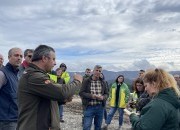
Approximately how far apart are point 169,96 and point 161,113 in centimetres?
29

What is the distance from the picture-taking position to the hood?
475cm

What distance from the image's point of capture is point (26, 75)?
507 cm

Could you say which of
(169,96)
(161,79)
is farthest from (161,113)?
(161,79)

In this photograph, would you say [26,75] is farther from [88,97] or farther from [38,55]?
[88,97]

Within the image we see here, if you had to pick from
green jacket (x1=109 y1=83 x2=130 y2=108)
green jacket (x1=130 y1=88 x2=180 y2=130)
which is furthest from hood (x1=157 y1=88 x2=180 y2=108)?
green jacket (x1=109 y1=83 x2=130 y2=108)

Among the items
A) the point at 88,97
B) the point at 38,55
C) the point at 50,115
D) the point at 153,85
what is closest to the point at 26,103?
the point at 50,115

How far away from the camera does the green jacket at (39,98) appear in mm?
4895

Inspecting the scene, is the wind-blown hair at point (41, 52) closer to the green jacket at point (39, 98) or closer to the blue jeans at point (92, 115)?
the green jacket at point (39, 98)

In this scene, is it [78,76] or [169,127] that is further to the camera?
[78,76]

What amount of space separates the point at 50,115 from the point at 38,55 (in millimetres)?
821

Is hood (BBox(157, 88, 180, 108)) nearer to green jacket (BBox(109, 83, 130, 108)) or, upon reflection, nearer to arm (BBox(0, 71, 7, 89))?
arm (BBox(0, 71, 7, 89))

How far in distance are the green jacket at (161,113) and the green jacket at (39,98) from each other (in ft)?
3.30

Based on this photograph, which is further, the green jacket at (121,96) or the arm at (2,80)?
the green jacket at (121,96)

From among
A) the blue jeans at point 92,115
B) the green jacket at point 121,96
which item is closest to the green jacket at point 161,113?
the blue jeans at point 92,115
